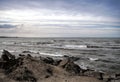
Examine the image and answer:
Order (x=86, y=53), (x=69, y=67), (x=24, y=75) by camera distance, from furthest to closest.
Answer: (x=86, y=53), (x=69, y=67), (x=24, y=75)

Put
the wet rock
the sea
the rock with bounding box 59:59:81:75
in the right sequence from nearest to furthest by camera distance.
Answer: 1. the wet rock
2. the rock with bounding box 59:59:81:75
3. the sea

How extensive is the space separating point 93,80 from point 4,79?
12.0 ft

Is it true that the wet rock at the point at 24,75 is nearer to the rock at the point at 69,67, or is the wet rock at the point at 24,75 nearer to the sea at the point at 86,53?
the rock at the point at 69,67

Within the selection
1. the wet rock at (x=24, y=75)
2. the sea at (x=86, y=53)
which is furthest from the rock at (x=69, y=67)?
the sea at (x=86, y=53)

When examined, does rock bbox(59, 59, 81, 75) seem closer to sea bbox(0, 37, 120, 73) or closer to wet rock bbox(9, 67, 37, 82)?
wet rock bbox(9, 67, 37, 82)

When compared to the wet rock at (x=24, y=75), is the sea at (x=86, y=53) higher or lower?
lower

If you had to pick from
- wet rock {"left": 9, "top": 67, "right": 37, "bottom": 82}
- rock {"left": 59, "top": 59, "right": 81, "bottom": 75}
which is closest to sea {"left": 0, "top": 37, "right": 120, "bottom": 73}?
rock {"left": 59, "top": 59, "right": 81, "bottom": 75}

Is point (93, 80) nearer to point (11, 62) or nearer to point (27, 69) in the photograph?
point (27, 69)

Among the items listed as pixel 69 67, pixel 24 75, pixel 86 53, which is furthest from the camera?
pixel 86 53

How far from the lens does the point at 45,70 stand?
25.7 feet

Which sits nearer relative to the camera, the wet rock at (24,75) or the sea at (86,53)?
the wet rock at (24,75)

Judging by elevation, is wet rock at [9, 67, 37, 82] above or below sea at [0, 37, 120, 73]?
above

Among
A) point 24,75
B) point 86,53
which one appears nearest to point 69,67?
point 24,75

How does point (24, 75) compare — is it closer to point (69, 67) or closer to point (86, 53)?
point (69, 67)
